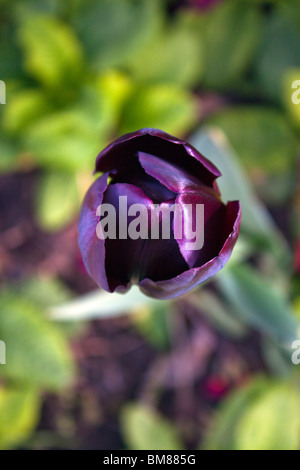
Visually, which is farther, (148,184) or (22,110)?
(22,110)

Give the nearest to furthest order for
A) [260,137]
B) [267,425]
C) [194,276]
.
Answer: [194,276]
[267,425]
[260,137]

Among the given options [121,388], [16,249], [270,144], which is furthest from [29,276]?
[270,144]

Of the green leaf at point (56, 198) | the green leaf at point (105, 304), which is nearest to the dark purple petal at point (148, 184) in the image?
the green leaf at point (105, 304)

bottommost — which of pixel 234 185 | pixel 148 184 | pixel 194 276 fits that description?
pixel 194 276

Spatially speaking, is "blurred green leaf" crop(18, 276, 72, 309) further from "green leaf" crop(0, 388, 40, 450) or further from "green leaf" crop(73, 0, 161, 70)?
"green leaf" crop(73, 0, 161, 70)

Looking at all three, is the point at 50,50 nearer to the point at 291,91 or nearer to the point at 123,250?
the point at 291,91

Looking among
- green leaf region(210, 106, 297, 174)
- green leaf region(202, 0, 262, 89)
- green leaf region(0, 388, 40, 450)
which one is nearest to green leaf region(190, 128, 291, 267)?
green leaf region(210, 106, 297, 174)

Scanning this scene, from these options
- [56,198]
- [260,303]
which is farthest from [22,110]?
[260,303]
